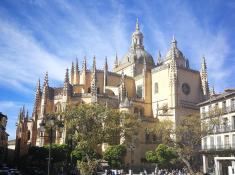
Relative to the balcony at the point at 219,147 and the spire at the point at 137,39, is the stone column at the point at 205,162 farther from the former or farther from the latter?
the spire at the point at 137,39

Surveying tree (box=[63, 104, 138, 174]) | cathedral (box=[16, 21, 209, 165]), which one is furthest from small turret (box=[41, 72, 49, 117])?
tree (box=[63, 104, 138, 174])

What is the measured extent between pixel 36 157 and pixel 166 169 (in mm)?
16848

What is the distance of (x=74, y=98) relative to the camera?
4778 cm

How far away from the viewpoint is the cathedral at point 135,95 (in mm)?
47219

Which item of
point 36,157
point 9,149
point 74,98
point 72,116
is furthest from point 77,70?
point 72,116

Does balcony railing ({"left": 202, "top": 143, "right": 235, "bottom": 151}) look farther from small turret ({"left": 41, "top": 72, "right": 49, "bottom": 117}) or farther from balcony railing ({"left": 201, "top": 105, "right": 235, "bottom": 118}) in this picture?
small turret ({"left": 41, "top": 72, "right": 49, "bottom": 117})

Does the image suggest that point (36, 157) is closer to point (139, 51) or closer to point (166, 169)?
point (166, 169)

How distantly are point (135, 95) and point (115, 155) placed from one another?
19.4 m

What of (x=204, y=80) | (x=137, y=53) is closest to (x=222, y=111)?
(x=204, y=80)

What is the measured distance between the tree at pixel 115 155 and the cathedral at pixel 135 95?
491 cm

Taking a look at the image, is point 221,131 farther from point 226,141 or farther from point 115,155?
point 115,155

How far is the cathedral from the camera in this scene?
155 feet

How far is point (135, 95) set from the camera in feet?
186

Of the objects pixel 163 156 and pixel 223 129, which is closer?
pixel 223 129
